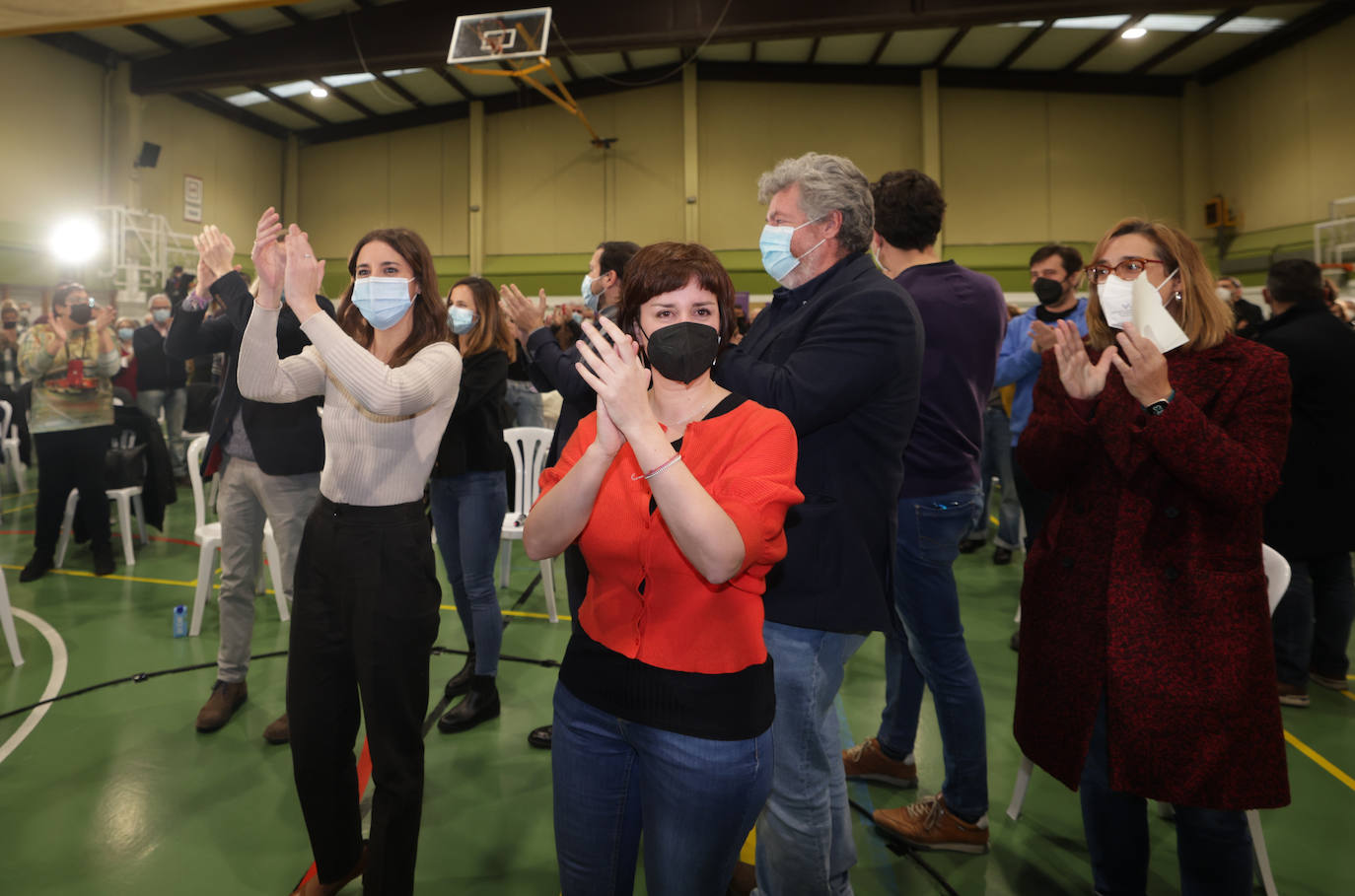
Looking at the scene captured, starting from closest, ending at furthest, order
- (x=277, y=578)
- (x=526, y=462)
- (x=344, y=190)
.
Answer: (x=277, y=578)
(x=526, y=462)
(x=344, y=190)

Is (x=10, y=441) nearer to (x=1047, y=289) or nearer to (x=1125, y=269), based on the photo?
(x=1047, y=289)

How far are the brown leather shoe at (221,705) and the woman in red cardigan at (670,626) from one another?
91.1 inches

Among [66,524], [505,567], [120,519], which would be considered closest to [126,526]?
[120,519]

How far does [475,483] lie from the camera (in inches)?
110

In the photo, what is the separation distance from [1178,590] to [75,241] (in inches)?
560

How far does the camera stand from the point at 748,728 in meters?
1.16

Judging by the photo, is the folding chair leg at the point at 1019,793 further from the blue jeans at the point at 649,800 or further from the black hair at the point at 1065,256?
the black hair at the point at 1065,256

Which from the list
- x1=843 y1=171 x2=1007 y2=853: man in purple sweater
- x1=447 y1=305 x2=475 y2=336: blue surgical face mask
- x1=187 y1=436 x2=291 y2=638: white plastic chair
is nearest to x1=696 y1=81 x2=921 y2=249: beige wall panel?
x1=187 y1=436 x2=291 y2=638: white plastic chair

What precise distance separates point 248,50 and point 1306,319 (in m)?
13.1

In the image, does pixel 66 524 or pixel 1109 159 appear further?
pixel 1109 159

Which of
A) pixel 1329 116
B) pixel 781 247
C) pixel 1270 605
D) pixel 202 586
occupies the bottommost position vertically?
pixel 202 586

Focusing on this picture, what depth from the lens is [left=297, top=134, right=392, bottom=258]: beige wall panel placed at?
14.9 metres

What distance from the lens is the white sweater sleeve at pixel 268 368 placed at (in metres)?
1.86

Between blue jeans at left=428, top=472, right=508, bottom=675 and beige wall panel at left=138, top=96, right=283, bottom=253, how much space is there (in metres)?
12.7
